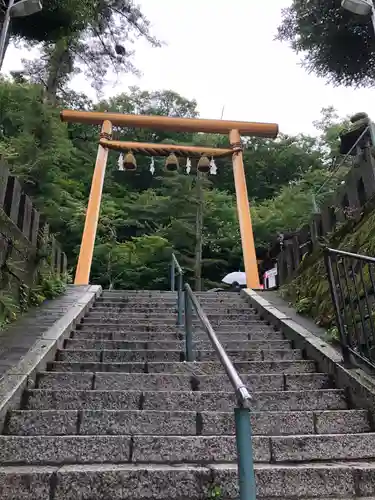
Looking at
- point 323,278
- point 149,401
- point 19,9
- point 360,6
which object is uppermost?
point 360,6

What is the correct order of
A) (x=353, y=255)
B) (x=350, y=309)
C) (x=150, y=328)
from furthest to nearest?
(x=150, y=328), (x=350, y=309), (x=353, y=255)

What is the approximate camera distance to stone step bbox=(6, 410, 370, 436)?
295 centimetres

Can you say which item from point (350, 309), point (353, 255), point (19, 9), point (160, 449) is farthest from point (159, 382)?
point (19, 9)

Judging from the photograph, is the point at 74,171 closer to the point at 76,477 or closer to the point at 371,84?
the point at 371,84

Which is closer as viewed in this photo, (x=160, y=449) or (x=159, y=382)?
(x=160, y=449)

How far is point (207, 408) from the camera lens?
3.34 metres

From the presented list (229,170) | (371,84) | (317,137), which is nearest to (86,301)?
(371,84)

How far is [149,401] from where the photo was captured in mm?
3322

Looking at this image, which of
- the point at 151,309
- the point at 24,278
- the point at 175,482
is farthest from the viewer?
the point at 151,309

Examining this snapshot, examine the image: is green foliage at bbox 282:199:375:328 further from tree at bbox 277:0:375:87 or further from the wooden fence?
tree at bbox 277:0:375:87

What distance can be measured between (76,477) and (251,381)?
185 cm

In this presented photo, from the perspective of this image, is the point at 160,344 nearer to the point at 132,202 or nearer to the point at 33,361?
the point at 33,361

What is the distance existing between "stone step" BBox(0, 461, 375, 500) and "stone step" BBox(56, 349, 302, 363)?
5.91 ft

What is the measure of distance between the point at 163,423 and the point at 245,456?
5.14ft
